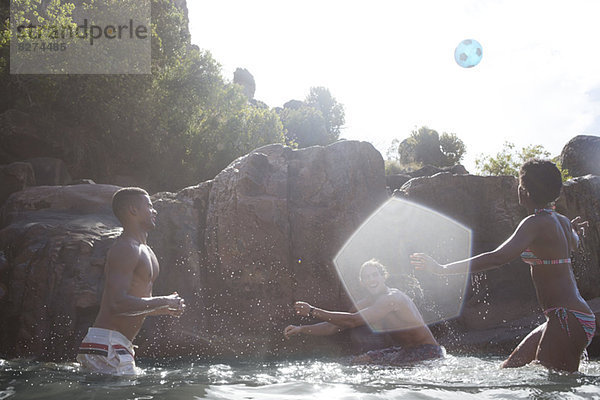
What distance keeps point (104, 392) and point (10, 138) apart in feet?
58.9

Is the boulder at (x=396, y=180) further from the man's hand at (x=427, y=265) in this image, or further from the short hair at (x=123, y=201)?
the short hair at (x=123, y=201)

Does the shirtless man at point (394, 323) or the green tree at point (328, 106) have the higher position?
the green tree at point (328, 106)

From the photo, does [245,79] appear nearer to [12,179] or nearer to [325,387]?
[12,179]

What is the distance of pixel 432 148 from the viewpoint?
49375mm

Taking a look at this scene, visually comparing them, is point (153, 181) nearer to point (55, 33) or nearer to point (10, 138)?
point (10, 138)

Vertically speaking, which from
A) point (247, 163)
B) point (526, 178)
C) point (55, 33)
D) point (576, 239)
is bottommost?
point (576, 239)

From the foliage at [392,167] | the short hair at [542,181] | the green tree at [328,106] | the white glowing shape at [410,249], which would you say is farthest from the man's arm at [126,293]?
the green tree at [328,106]

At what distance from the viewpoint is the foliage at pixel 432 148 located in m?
49.2

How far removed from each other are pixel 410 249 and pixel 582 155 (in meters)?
14.7

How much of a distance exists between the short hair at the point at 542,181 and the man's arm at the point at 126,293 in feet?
9.25

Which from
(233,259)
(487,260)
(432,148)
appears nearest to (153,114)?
(233,259)

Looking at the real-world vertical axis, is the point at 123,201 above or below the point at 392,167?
below

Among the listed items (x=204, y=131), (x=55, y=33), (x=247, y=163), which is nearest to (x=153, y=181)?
(x=204, y=131)

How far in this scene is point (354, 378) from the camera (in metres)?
4.00
